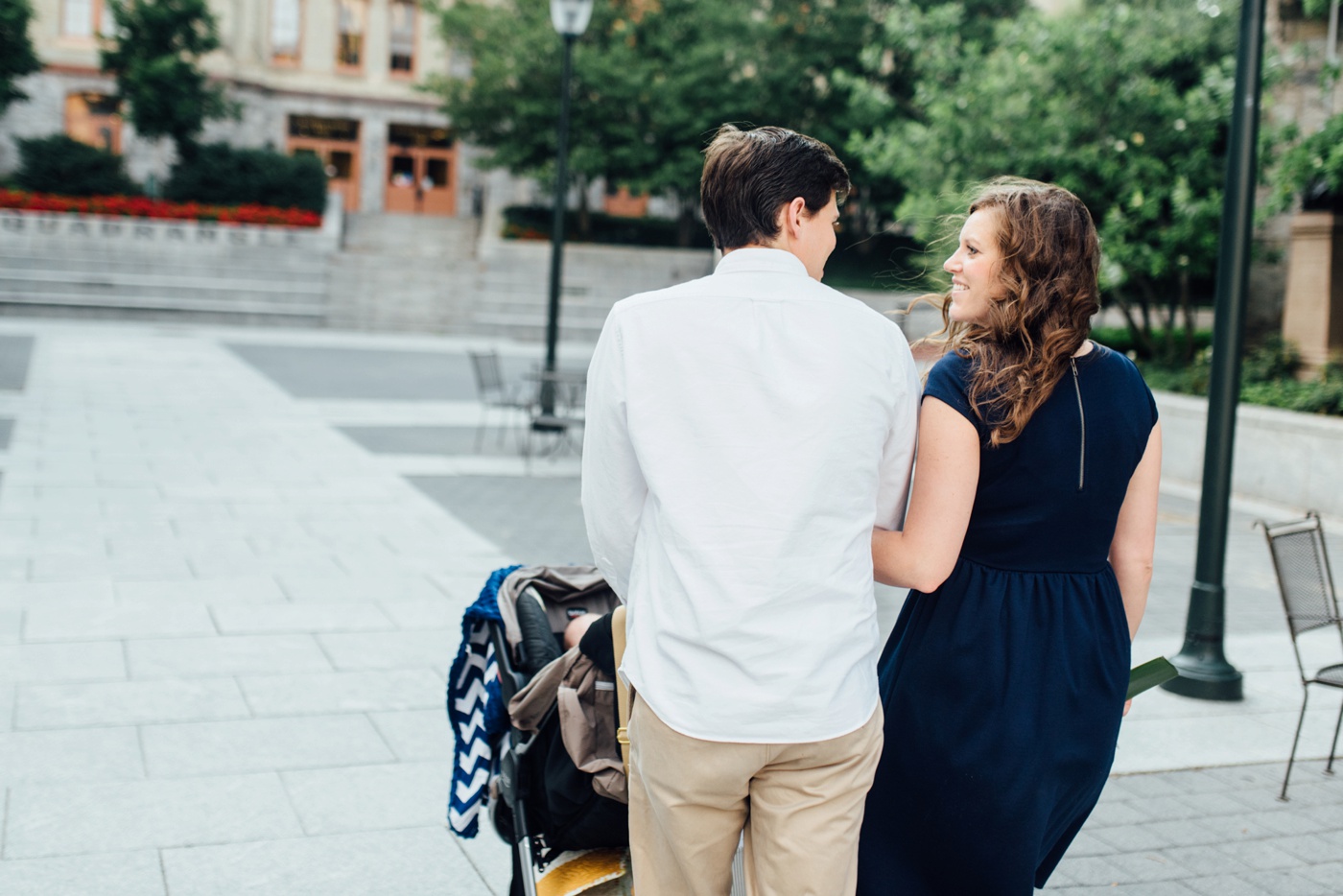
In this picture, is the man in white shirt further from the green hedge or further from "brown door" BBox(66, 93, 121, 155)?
"brown door" BBox(66, 93, 121, 155)

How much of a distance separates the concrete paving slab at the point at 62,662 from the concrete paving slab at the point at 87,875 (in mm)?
1681

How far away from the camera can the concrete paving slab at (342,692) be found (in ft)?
16.4

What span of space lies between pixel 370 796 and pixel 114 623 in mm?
2341

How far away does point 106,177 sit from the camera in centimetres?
3045

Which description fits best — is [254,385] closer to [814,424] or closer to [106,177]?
[814,424]

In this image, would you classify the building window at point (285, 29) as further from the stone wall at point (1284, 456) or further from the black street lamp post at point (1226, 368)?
the black street lamp post at point (1226, 368)

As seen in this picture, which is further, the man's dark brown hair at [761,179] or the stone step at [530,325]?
the stone step at [530,325]

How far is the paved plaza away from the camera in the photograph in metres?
3.80

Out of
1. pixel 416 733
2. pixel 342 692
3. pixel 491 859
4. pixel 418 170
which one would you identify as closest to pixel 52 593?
pixel 342 692

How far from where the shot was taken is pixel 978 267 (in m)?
2.31

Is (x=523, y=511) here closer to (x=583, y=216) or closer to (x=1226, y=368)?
(x=1226, y=368)

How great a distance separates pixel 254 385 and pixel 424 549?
905 centimetres

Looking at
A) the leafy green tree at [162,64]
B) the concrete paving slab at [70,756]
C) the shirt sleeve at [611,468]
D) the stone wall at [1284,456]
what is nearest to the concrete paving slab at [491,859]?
the concrete paving slab at [70,756]

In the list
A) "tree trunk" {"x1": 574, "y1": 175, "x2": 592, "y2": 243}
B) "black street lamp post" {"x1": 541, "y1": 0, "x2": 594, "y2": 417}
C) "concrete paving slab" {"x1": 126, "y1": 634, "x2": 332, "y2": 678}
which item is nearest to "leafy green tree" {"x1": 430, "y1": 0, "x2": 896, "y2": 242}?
"tree trunk" {"x1": 574, "y1": 175, "x2": 592, "y2": 243}
